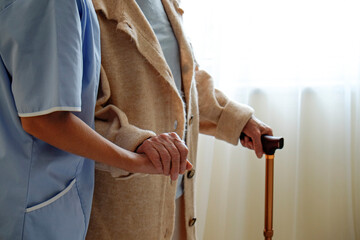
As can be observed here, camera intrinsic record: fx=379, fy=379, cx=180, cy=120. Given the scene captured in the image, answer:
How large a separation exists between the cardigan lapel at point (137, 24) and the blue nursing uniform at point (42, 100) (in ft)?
0.41

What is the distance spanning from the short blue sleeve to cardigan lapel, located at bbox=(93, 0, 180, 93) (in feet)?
0.74

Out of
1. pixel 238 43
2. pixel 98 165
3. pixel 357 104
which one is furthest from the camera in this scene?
pixel 238 43

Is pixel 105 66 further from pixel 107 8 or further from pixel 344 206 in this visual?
pixel 344 206

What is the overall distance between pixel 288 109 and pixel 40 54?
4.30 ft

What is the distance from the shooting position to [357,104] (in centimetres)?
155

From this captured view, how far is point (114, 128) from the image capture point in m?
0.70

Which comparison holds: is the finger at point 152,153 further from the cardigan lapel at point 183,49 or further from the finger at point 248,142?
the finger at point 248,142

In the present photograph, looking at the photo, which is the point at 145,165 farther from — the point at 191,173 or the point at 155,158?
the point at 191,173

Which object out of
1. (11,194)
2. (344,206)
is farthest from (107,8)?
(344,206)

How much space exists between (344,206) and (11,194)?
141 centimetres

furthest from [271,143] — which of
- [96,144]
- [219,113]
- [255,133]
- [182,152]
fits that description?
[96,144]

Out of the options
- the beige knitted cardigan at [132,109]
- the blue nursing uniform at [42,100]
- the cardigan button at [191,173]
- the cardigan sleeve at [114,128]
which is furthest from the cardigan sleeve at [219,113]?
the blue nursing uniform at [42,100]

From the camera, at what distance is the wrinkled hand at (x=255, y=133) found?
3.51ft

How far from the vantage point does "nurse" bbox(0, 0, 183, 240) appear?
20.1 inches
